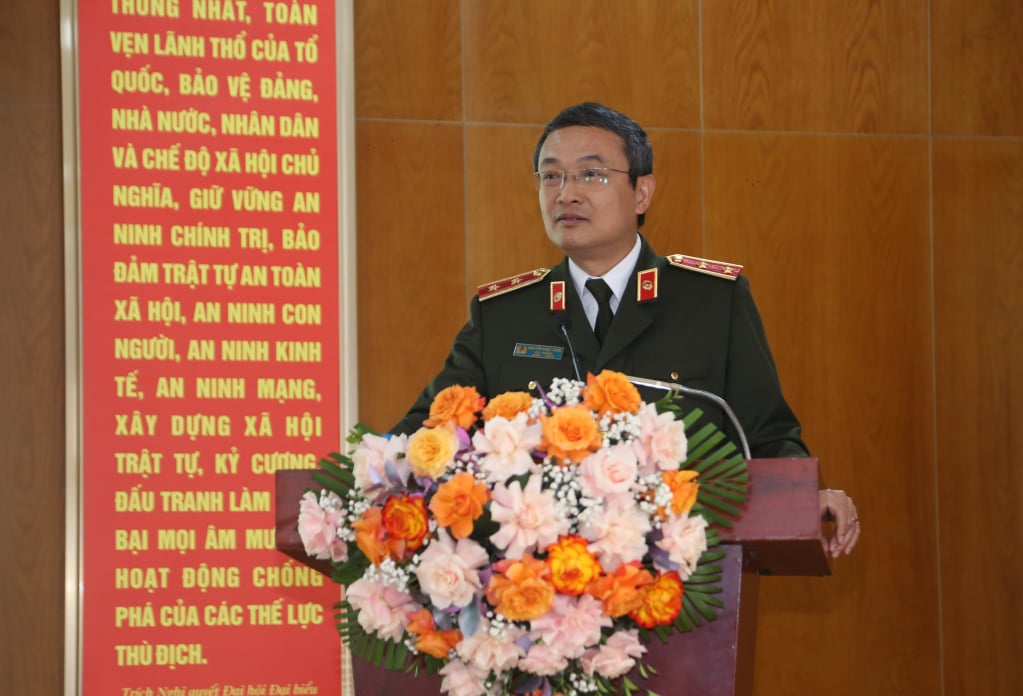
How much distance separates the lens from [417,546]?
4.56 ft

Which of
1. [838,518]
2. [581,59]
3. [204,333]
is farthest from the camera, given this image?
[581,59]

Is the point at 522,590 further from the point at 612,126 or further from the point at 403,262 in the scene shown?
the point at 403,262

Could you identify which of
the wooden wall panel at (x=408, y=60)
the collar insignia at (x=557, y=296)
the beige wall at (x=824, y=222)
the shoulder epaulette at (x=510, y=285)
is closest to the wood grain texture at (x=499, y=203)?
the beige wall at (x=824, y=222)

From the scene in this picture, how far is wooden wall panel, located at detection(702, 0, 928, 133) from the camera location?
398 centimetres

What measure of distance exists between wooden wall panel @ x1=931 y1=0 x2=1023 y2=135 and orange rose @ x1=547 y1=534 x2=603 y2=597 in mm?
3215

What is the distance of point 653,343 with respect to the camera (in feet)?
7.30

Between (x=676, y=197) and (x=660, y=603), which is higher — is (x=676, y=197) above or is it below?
above

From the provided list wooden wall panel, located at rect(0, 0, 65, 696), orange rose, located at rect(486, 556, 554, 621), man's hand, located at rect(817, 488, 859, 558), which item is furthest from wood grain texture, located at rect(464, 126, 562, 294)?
orange rose, located at rect(486, 556, 554, 621)

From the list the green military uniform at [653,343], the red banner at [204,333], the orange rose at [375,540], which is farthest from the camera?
the red banner at [204,333]

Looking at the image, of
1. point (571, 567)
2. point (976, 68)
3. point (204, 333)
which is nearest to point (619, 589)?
point (571, 567)

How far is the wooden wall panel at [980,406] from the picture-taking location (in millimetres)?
4027

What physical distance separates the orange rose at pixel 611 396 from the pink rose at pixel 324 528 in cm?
34

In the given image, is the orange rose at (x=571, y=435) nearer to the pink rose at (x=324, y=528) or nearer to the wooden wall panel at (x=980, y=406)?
the pink rose at (x=324, y=528)

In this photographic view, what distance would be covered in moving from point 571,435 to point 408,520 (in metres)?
0.21
